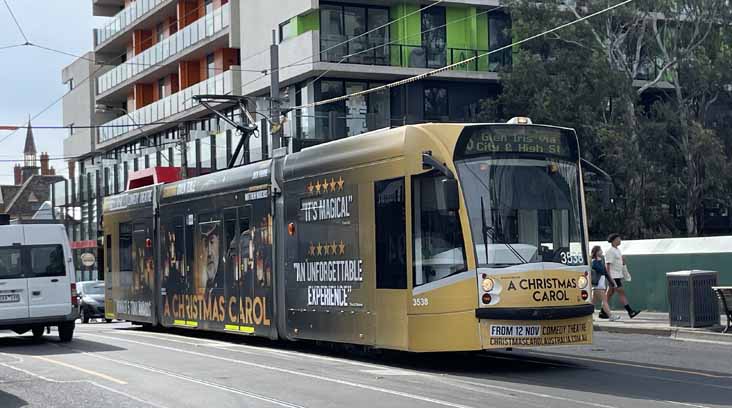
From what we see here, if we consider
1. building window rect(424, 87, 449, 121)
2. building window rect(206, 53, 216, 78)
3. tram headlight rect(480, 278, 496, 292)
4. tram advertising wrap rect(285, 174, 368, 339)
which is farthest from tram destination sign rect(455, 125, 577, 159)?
building window rect(206, 53, 216, 78)

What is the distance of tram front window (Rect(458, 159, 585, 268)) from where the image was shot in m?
14.0

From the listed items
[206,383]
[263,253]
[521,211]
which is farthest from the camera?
[263,253]

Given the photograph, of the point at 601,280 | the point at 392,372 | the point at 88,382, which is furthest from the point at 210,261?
the point at 601,280

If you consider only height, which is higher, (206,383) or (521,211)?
(521,211)

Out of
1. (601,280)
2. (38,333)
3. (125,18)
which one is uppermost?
(125,18)

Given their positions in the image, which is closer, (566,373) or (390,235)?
(566,373)

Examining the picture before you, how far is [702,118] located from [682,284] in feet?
80.4

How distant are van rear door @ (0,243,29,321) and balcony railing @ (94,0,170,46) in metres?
35.3

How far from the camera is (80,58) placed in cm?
6800

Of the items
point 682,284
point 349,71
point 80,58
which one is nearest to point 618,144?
point 349,71

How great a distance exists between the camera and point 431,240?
14305 millimetres

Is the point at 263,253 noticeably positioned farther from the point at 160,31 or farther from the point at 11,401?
the point at 160,31

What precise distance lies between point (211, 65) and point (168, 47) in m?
4.02

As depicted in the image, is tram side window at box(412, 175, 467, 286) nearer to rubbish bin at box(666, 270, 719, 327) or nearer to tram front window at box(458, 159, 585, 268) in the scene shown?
tram front window at box(458, 159, 585, 268)
